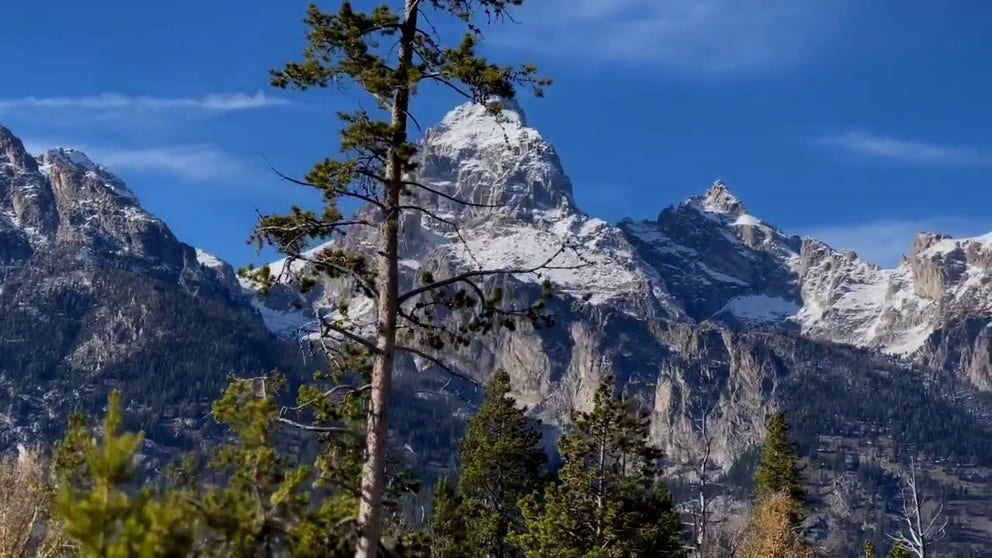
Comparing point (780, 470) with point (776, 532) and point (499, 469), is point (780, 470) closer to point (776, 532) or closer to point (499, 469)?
point (776, 532)

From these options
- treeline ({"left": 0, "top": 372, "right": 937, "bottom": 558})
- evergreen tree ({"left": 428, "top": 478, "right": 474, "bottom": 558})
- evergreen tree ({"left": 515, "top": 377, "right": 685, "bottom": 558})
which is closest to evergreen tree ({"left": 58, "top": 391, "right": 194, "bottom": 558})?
treeline ({"left": 0, "top": 372, "right": 937, "bottom": 558})

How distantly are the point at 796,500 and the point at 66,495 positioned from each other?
2246 inches

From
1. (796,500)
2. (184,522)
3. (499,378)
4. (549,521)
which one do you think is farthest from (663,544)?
(184,522)

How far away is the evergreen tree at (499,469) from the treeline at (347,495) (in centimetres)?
7

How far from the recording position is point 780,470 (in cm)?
6300

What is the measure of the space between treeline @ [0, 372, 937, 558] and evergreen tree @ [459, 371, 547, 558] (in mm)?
74

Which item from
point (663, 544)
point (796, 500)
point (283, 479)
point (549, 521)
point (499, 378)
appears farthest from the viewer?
point (796, 500)

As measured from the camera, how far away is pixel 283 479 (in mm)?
14375

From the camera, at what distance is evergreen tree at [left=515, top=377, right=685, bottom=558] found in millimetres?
39094

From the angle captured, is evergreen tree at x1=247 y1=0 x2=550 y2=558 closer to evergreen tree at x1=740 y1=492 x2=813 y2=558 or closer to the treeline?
the treeline

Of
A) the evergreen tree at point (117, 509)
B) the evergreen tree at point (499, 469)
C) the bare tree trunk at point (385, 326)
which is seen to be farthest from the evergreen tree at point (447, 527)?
the evergreen tree at point (117, 509)

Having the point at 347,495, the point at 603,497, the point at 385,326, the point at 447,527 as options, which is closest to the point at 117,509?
the point at 385,326

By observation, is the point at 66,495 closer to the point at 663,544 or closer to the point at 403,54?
the point at 403,54

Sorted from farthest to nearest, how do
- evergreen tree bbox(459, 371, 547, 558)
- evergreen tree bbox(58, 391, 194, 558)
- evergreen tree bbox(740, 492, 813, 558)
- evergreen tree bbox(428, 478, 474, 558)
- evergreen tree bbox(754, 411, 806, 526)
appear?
evergreen tree bbox(754, 411, 806, 526) < evergreen tree bbox(740, 492, 813, 558) < evergreen tree bbox(459, 371, 547, 558) < evergreen tree bbox(428, 478, 474, 558) < evergreen tree bbox(58, 391, 194, 558)
